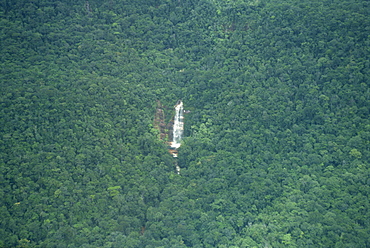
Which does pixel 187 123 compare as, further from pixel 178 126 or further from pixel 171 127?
pixel 171 127

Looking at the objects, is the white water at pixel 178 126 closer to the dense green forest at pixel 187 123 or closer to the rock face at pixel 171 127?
the rock face at pixel 171 127

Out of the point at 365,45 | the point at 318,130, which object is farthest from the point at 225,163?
the point at 365,45

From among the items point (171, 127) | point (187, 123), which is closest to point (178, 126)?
point (171, 127)

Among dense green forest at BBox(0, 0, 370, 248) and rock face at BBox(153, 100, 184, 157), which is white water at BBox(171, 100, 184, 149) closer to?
rock face at BBox(153, 100, 184, 157)

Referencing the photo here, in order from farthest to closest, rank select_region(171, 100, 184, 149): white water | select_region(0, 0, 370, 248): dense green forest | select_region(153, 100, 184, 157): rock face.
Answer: select_region(171, 100, 184, 149): white water
select_region(153, 100, 184, 157): rock face
select_region(0, 0, 370, 248): dense green forest

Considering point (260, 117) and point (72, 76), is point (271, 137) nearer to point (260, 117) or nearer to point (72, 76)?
point (260, 117)

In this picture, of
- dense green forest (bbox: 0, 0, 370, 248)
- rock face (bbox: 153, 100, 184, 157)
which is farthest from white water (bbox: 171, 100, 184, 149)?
dense green forest (bbox: 0, 0, 370, 248)
